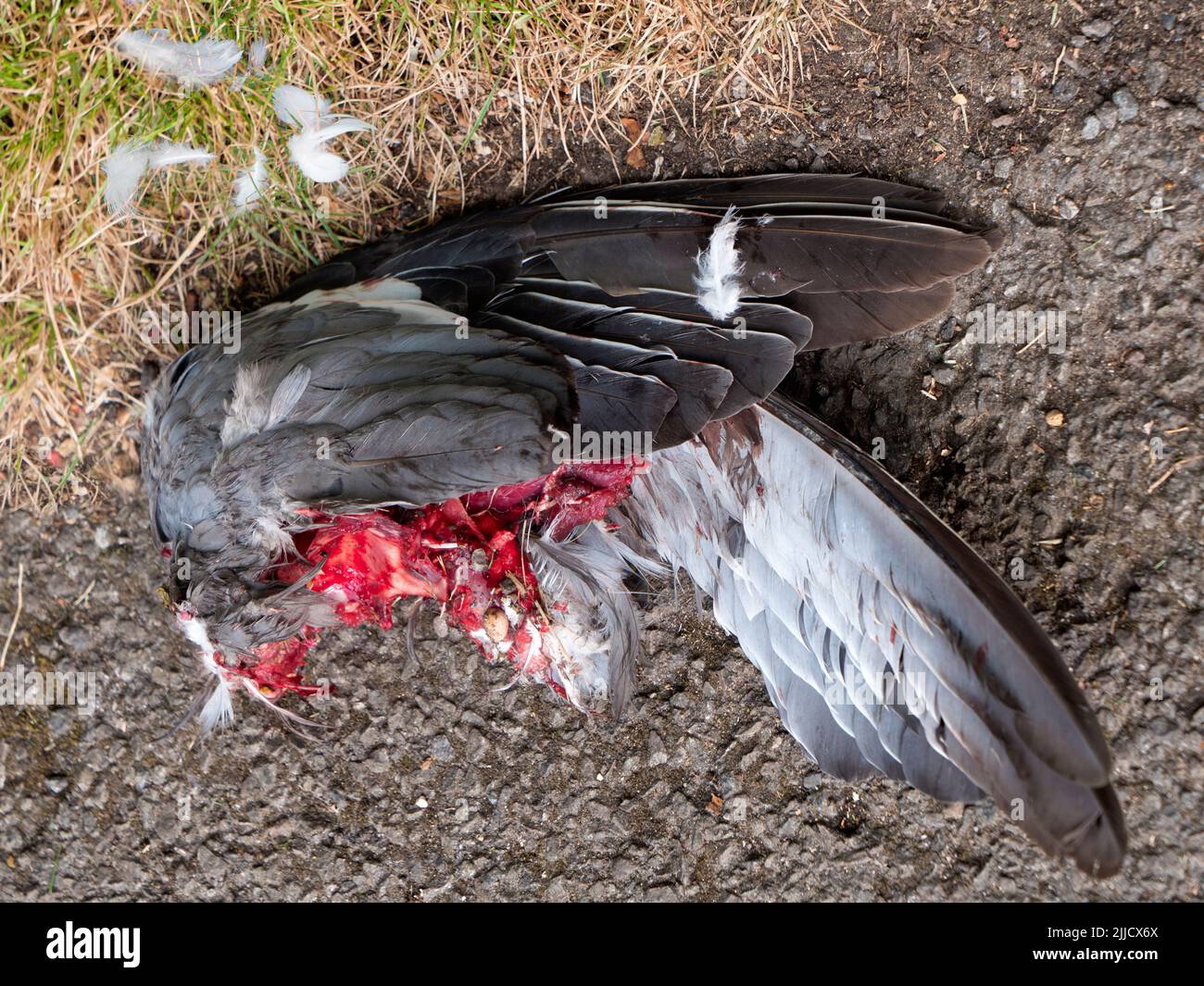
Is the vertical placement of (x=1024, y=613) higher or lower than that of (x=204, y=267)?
lower

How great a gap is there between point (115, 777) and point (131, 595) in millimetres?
525

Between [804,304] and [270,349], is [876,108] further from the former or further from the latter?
[270,349]

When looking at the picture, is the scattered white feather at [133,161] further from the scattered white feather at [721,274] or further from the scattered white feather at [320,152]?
the scattered white feather at [721,274]

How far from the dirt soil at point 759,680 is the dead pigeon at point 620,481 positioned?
7.3 inches

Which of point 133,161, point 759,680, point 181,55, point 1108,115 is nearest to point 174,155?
point 133,161

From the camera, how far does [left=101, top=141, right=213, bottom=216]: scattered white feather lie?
2.39m

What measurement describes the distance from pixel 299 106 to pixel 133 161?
47 cm

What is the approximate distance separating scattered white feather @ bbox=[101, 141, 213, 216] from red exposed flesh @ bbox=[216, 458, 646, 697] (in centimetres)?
107

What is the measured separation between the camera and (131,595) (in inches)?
102

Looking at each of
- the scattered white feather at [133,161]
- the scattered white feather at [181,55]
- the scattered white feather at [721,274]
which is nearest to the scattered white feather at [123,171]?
the scattered white feather at [133,161]

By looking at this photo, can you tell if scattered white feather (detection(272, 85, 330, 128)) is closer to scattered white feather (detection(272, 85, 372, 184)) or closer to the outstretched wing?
scattered white feather (detection(272, 85, 372, 184))

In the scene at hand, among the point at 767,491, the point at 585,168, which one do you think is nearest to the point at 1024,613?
the point at 767,491

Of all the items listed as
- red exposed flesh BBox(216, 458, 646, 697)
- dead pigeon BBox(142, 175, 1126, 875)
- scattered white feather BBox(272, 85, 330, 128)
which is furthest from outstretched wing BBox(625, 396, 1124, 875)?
scattered white feather BBox(272, 85, 330, 128)

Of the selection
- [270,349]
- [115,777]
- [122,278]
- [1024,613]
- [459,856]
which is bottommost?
[459,856]
